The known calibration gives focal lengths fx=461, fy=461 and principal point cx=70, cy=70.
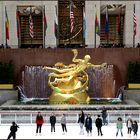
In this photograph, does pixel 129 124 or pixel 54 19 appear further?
pixel 54 19

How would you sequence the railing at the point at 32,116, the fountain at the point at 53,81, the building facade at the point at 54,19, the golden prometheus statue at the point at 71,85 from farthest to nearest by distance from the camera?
the building facade at the point at 54,19 < the fountain at the point at 53,81 < the golden prometheus statue at the point at 71,85 < the railing at the point at 32,116

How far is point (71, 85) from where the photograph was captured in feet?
82.1

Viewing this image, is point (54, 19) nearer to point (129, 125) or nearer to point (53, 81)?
point (53, 81)

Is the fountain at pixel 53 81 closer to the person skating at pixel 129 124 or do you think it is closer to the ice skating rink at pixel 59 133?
the ice skating rink at pixel 59 133

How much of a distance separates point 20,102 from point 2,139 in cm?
1012

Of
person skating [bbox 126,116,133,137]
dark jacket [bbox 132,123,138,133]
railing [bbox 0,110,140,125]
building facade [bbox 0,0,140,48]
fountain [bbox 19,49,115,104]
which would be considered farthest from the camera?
building facade [bbox 0,0,140,48]

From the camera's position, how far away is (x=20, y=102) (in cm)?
2675

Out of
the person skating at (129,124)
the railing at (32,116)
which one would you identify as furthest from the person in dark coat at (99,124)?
the railing at (32,116)

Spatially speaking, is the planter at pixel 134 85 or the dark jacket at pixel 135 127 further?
the planter at pixel 134 85

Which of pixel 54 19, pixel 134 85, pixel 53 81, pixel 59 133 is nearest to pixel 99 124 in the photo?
pixel 59 133

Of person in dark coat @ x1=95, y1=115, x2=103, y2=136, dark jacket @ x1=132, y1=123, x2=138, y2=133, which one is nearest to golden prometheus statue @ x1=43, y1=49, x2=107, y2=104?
person in dark coat @ x1=95, y1=115, x2=103, y2=136

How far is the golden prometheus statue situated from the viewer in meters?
24.7

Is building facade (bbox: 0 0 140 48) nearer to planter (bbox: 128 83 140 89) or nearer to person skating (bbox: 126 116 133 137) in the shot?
planter (bbox: 128 83 140 89)

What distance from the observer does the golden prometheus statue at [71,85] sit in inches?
973
